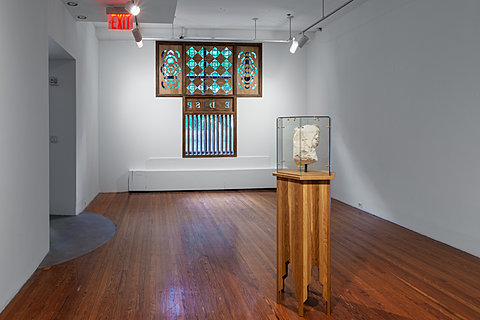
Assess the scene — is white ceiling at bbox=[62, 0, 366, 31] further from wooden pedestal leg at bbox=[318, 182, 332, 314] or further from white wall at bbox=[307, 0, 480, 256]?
wooden pedestal leg at bbox=[318, 182, 332, 314]

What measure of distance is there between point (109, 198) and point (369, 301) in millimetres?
6404

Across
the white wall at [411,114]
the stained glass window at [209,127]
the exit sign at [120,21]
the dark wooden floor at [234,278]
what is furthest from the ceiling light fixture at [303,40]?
the dark wooden floor at [234,278]

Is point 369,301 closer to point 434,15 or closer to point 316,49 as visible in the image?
point 434,15

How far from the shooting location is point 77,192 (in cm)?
670

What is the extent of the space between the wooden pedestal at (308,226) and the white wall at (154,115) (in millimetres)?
6594

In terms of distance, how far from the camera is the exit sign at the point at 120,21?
591 cm

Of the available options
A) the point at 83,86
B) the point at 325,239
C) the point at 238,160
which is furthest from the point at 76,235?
the point at 238,160

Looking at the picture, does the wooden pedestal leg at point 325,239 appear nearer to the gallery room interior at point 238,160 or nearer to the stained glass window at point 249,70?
the gallery room interior at point 238,160

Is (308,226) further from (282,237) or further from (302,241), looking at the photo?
(282,237)

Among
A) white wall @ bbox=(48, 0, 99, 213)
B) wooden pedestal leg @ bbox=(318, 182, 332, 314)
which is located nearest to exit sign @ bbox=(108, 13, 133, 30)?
white wall @ bbox=(48, 0, 99, 213)

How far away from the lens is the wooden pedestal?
9.84 ft

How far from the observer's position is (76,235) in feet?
17.6

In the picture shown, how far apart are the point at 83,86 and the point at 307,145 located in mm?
5415

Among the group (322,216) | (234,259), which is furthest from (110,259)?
(322,216)
